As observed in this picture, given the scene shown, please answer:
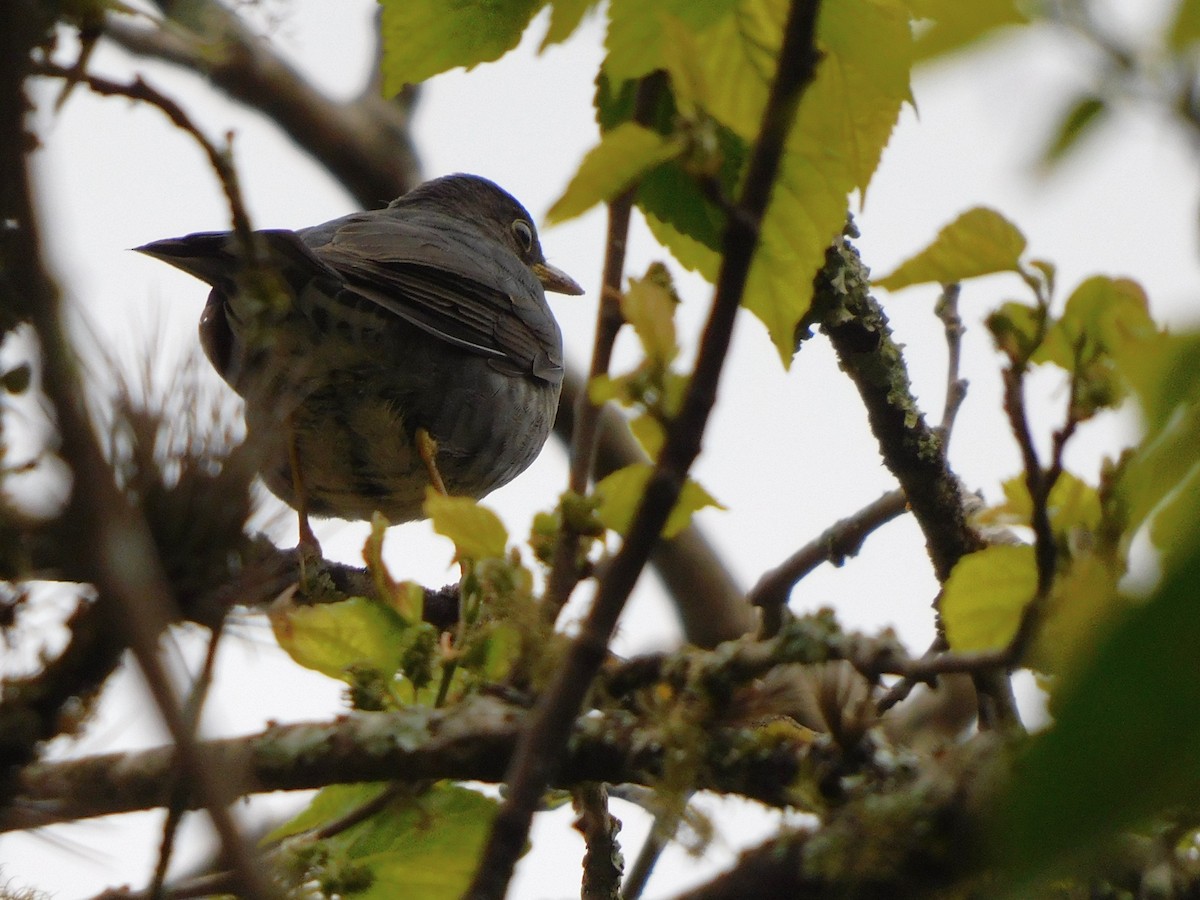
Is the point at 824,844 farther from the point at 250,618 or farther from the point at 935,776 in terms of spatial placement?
the point at 250,618

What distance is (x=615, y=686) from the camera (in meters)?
1.57

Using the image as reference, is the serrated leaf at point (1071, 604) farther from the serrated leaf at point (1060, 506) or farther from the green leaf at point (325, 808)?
the green leaf at point (325, 808)

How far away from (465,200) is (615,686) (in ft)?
18.9

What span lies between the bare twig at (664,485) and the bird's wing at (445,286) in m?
3.41

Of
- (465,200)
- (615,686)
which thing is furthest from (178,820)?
(465,200)

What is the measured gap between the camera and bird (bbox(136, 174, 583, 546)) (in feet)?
15.1

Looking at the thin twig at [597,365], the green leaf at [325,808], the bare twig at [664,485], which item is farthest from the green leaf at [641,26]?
the green leaf at [325,808]

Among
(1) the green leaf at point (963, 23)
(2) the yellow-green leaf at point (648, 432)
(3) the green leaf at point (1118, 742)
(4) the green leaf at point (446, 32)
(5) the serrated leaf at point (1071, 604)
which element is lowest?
(3) the green leaf at point (1118, 742)

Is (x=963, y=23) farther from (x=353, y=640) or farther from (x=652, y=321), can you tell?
(x=353, y=640)

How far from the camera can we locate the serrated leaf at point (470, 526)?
64.2 inches

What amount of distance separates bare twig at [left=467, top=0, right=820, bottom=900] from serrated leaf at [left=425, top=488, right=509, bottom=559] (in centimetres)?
44

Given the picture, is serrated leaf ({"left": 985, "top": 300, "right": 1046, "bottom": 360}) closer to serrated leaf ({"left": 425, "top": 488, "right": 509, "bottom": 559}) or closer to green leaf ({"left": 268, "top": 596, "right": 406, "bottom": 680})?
serrated leaf ({"left": 425, "top": 488, "right": 509, "bottom": 559})

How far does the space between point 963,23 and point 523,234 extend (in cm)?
640

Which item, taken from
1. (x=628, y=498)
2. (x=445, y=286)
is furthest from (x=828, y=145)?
(x=445, y=286)
